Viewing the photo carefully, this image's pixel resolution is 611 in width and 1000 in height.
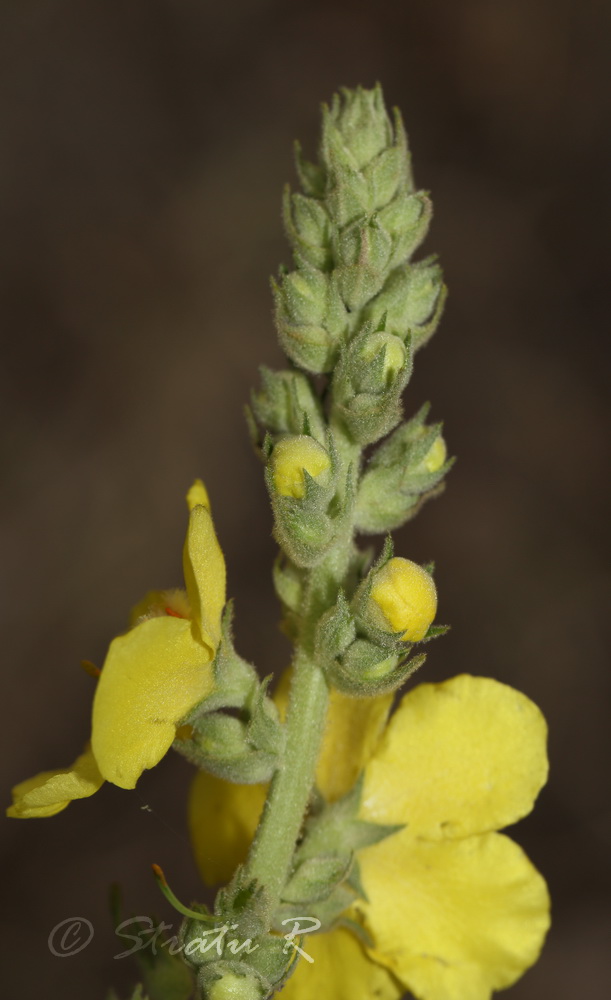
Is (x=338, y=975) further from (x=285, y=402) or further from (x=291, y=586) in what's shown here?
(x=285, y=402)

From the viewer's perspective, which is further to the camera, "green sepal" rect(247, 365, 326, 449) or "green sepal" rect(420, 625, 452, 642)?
"green sepal" rect(247, 365, 326, 449)

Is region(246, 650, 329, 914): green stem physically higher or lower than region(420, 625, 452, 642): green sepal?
lower

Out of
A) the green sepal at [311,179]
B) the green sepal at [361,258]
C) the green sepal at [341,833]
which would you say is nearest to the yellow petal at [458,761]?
the green sepal at [341,833]

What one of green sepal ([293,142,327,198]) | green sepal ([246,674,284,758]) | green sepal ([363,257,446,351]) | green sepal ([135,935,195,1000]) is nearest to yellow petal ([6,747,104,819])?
green sepal ([246,674,284,758])

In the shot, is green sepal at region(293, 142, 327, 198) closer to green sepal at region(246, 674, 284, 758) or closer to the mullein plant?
the mullein plant
